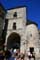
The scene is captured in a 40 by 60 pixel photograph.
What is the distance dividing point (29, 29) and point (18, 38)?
107 inches

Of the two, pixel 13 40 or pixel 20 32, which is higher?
pixel 20 32

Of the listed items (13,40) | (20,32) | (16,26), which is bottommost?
(13,40)

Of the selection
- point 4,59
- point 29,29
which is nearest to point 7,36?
point 29,29

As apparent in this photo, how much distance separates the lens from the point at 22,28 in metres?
27.3

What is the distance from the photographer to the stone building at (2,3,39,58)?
83.9 feet

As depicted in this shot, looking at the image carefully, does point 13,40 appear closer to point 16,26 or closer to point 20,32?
point 20,32

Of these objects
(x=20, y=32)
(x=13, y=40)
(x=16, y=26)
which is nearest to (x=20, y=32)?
(x=20, y=32)

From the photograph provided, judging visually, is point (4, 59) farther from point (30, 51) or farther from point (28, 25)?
point (28, 25)

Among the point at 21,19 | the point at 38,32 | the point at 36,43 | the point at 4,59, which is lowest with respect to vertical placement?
the point at 4,59

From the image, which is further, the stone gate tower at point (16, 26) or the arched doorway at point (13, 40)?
the arched doorway at point (13, 40)

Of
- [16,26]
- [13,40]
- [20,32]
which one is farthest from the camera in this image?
[13,40]

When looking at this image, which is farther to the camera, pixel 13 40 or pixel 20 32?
pixel 13 40

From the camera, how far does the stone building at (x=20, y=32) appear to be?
2558 cm

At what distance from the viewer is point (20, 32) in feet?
88.9
